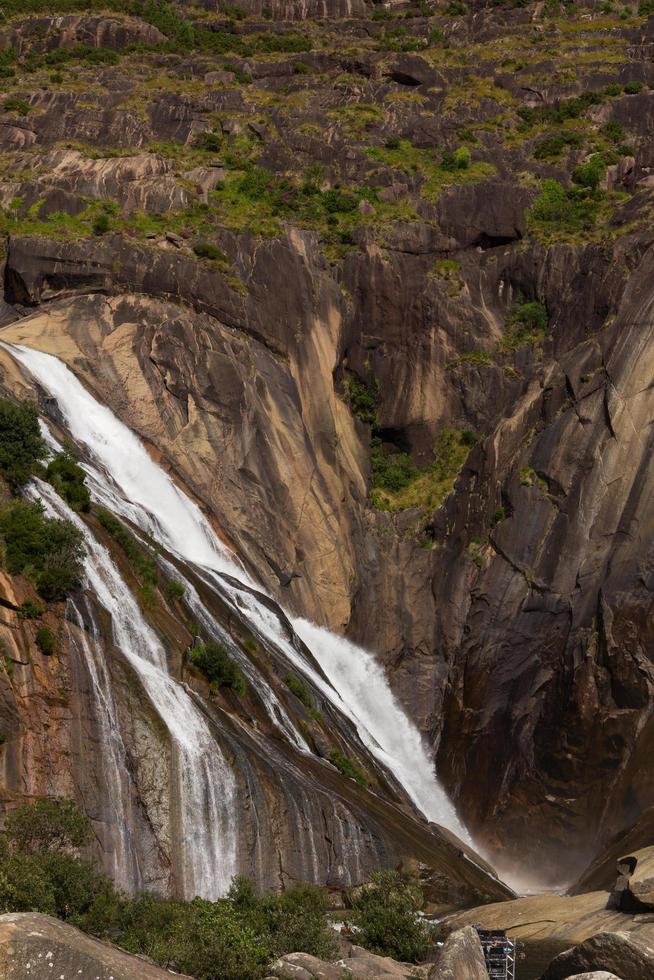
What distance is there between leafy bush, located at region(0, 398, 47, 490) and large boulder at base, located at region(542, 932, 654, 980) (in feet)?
79.4

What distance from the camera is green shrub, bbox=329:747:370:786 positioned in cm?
3706

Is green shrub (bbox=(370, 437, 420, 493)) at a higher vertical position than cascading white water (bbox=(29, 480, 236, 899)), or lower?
higher

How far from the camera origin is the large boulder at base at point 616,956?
1709 centimetres

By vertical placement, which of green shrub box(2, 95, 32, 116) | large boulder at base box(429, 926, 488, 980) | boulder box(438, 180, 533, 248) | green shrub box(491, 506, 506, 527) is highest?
green shrub box(2, 95, 32, 116)

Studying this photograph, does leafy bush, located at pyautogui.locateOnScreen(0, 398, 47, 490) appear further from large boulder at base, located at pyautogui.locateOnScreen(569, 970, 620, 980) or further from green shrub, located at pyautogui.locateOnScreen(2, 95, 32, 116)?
green shrub, located at pyautogui.locateOnScreen(2, 95, 32, 116)

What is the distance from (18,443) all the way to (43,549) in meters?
6.84

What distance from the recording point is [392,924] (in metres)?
25.8

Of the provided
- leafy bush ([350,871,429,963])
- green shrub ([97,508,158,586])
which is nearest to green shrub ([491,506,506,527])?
green shrub ([97,508,158,586])

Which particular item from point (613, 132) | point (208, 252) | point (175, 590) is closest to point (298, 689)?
point (175, 590)

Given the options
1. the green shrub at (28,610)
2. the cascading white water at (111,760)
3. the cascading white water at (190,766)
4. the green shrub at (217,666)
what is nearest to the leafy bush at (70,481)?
the cascading white water at (190,766)

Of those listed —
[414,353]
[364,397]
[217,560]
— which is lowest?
[217,560]

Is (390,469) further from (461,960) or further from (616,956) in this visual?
(616,956)

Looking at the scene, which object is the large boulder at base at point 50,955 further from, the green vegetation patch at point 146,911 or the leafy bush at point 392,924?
the leafy bush at point 392,924

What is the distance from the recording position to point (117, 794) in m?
28.5
